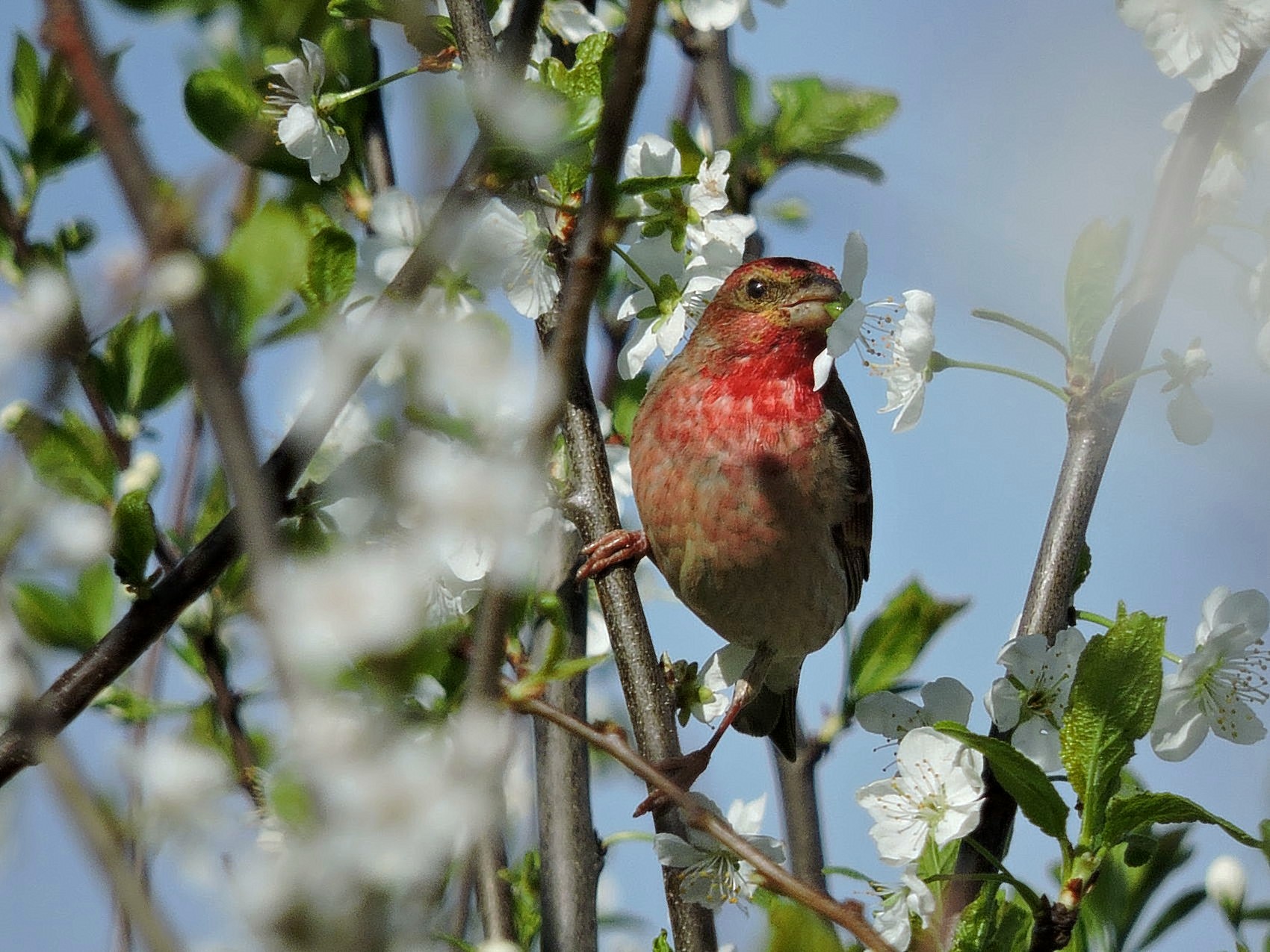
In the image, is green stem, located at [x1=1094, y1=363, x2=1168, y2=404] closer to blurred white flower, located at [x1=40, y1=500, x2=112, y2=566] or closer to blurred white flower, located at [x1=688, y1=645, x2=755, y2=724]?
blurred white flower, located at [x1=688, y1=645, x2=755, y2=724]

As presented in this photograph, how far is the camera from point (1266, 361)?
305cm

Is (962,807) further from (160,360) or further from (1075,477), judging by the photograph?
(160,360)

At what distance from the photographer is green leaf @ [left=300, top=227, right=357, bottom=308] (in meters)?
2.96

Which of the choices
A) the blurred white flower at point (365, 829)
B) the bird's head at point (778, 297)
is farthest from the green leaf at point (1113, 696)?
the bird's head at point (778, 297)

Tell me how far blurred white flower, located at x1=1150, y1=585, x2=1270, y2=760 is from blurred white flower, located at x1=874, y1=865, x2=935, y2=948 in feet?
1.94

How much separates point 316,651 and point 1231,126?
2.76 m

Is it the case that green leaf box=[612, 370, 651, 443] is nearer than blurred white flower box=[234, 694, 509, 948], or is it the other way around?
blurred white flower box=[234, 694, 509, 948]

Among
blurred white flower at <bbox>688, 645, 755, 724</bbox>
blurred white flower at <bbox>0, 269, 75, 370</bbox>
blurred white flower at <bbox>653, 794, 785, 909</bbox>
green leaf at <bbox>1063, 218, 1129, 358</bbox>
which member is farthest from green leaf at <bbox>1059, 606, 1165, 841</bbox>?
blurred white flower at <bbox>0, 269, 75, 370</bbox>

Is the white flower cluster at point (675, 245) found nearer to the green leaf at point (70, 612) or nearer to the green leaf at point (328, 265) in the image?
the green leaf at point (328, 265)

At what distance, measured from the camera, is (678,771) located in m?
3.31

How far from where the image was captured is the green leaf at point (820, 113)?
3.85 meters

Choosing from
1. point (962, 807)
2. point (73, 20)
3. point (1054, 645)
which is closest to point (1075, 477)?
point (1054, 645)

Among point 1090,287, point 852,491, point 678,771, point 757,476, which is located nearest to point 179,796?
point 678,771

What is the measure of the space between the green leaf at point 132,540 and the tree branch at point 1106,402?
5.47 feet
